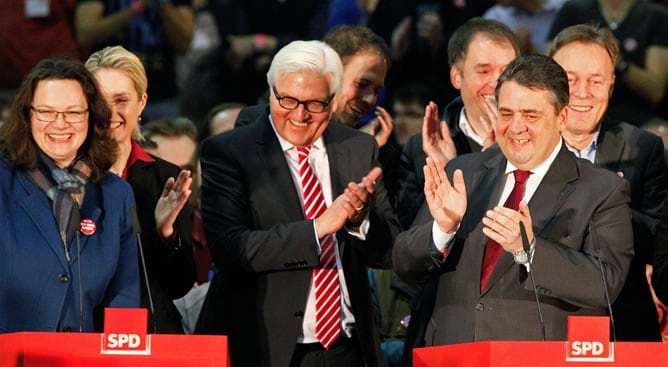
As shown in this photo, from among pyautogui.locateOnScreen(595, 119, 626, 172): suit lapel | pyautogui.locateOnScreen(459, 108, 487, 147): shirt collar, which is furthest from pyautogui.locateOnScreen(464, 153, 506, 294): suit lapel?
pyautogui.locateOnScreen(459, 108, 487, 147): shirt collar

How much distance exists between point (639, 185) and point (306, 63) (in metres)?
1.34

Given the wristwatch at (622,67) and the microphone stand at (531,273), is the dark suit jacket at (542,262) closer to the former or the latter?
the microphone stand at (531,273)

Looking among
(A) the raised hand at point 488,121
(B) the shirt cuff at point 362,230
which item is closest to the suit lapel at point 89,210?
(B) the shirt cuff at point 362,230

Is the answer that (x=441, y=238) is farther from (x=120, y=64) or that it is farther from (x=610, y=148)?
(x=120, y=64)

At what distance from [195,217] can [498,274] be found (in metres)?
2.46

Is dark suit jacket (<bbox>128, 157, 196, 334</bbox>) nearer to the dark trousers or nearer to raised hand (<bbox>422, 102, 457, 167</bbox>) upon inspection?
the dark trousers

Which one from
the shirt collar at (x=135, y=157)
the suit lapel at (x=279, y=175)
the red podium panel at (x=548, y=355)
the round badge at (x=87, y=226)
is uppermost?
the shirt collar at (x=135, y=157)

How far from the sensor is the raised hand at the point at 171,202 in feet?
16.2

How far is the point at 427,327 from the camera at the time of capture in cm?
478

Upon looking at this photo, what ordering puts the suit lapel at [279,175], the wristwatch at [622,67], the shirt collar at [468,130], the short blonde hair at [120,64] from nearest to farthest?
the suit lapel at [279,175], the short blonde hair at [120,64], the shirt collar at [468,130], the wristwatch at [622,67]

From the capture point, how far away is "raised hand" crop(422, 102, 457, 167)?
5.56 metres

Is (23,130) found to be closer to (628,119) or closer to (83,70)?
(83,70)

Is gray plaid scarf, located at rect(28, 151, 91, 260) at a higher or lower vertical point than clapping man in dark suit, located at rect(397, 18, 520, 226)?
lower

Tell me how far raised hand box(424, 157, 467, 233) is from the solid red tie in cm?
16
